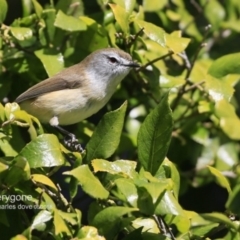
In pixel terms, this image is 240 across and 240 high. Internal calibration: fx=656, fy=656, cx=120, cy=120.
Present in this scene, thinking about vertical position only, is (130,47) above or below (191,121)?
above

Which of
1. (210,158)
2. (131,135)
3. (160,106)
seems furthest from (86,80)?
(160,106)

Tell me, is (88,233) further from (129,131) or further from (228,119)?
(129,131)

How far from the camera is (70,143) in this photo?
3.66m

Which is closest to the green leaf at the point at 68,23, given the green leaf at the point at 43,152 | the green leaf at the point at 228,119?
the green leaf at the point at 228,119

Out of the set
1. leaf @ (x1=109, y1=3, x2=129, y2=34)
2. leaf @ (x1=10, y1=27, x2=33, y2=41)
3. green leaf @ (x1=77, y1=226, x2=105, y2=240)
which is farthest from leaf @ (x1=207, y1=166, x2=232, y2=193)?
leaf @ (x1=10, y1=27, x2=33, y2=41)

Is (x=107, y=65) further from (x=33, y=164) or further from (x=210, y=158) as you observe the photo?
(x=33, y=164)

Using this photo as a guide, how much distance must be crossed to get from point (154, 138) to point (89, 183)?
0.35 meters

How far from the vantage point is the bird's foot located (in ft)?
11.9

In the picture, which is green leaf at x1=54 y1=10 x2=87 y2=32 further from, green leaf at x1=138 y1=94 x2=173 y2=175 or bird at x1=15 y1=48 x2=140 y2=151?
green leaf at x1=138 y1=94 x2=173 y2=175

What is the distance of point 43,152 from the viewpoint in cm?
258

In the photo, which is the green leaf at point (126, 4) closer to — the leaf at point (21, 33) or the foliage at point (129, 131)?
the foliage at point (129, 131)

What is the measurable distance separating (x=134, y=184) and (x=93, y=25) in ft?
4.79

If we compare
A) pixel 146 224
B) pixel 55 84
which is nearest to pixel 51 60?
pixel 55 84

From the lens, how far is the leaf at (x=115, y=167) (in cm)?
258
